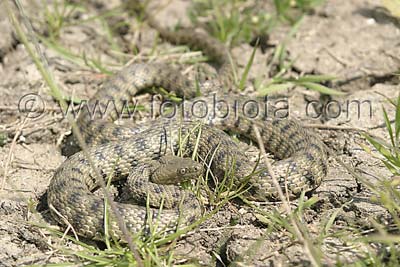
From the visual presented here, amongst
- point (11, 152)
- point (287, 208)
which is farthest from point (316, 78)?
point (11, 152)

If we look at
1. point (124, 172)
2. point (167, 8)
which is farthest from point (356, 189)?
point (167, 8)

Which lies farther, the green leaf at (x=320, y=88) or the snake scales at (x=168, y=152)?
the green leaf at (x=320, y=88)

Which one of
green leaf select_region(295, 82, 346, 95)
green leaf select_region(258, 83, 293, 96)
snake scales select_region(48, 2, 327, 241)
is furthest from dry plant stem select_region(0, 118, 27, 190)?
green leaf select_region(295, 82, 346, 95)

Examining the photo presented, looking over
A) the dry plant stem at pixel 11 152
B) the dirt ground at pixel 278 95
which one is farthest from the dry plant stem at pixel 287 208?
the dry plant stem at pixel 11 152

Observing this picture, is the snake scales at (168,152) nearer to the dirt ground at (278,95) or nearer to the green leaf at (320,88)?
the dirt ground at (278,95)

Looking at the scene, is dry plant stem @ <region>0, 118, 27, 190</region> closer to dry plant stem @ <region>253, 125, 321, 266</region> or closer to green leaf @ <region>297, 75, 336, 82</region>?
dry plant stem @ <region>253, 125, 321, 266</region>

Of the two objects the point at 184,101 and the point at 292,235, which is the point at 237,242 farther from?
the point at 184,101

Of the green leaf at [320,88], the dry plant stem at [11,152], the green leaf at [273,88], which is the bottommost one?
the green leaf at [320,88]
